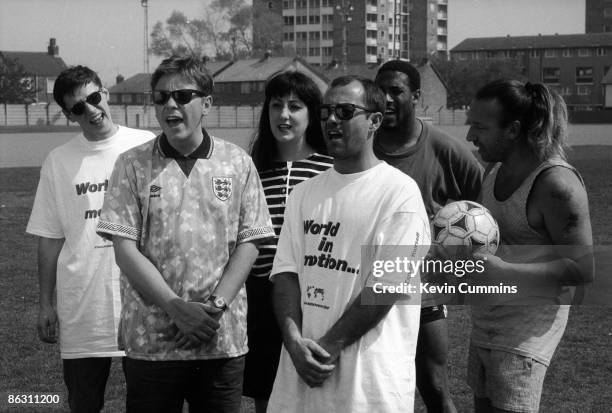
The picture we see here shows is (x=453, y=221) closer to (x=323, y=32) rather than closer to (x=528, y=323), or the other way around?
(x=528, y=323)

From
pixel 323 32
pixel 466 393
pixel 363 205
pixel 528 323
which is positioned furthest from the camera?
pixel 323 32

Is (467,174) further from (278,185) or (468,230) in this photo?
(468,230)

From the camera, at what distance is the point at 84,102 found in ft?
15.1

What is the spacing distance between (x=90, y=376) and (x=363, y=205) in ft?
6.66

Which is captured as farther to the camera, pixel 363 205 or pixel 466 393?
pixel 466 393

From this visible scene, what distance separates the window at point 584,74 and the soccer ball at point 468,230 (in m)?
129

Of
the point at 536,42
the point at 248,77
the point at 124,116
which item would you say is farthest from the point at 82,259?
the point at 536,42

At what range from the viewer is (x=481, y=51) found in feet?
445

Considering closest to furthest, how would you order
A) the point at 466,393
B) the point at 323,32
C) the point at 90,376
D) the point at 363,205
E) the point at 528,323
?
the point at 363,205 → the point at 528,323 → the point at 90,376 → the point at 466,393 → the point at 323,32

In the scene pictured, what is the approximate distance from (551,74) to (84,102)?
432 feet

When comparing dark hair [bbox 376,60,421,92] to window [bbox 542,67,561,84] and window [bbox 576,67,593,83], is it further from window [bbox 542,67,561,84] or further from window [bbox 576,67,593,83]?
window [bbox 542,67,561,84]

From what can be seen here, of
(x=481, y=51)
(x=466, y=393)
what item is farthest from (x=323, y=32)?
(x=466, y=393)

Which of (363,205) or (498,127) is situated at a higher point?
(498,127)

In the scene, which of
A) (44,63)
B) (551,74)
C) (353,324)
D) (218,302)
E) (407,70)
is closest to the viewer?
Result: (353,324)
